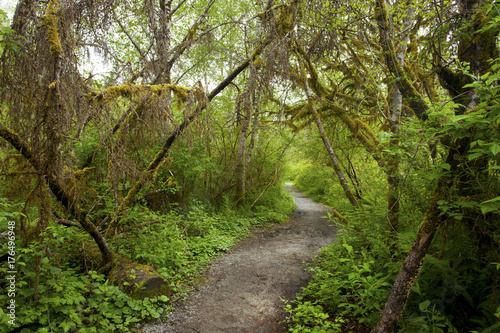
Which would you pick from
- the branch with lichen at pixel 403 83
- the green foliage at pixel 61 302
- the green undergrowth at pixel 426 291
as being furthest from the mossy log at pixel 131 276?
the branch with lichen at pixel 403 83

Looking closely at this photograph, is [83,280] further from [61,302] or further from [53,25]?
[53,25]

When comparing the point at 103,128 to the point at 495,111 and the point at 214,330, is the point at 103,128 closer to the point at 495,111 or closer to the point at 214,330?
the point at 214,330

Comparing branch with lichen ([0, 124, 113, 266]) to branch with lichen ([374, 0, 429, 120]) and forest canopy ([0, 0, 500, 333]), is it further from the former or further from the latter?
branch with lichen ([374, 0, 429, 120])

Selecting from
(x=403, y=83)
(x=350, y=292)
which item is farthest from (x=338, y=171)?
(x=350, y=292)

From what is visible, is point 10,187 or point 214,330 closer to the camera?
point 10,187

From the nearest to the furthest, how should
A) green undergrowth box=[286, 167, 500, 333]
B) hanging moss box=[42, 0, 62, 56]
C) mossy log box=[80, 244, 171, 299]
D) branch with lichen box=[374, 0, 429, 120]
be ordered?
green undergrowth box=[286, 167, 500, 333], hanging moss box=[42, 0, 62, 56], mossy log box=[80, 244, 171, 299], branch with lichen box=[374, 0, 429, 120]

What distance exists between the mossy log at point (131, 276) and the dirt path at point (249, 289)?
0.46 m

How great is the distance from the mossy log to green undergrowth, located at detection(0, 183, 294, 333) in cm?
12

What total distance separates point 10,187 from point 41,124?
1.13 metres

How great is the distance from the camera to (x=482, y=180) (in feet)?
6.98

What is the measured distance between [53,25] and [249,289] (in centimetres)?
454

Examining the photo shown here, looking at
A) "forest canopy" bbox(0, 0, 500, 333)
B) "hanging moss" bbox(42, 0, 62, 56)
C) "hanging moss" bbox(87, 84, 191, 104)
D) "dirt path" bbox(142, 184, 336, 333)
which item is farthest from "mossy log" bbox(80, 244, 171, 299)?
"hanging moss" bbox(42, 0, 62, 56)

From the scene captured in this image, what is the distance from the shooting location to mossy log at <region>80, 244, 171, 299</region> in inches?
136

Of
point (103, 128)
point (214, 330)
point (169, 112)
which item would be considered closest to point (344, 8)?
point (169, 112)
